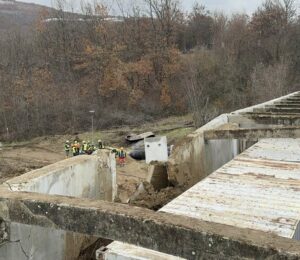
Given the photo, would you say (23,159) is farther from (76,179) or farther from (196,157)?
(76,179)

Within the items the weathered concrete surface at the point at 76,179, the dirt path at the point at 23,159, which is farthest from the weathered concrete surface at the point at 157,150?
the dirt path at the point at 23,159

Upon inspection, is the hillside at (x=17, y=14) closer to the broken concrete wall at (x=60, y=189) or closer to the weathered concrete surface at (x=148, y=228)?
the broken concrete wall at (x=60, y=189)

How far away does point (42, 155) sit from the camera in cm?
2577

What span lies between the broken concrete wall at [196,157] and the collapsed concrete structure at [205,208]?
2 centimetres

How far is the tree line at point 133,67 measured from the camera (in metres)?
35.2

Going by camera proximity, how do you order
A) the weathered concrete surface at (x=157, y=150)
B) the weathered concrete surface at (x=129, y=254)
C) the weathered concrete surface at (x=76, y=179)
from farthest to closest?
1. the weathered concrete surface at (x=157, y=150)
2. the weathered concrete surface at (x=76, y=179)
3. the weathered concrete surface at (x=129, y=254)

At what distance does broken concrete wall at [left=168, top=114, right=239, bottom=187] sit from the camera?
24.1 feet

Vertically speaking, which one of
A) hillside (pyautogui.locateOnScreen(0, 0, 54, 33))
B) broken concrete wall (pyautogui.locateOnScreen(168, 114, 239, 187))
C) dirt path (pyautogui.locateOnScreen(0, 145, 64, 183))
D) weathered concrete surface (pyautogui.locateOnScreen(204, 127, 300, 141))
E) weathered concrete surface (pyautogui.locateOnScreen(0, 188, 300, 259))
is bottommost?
dirt path (pyautogui.locateOnScreen(0, 145, 64, 183))

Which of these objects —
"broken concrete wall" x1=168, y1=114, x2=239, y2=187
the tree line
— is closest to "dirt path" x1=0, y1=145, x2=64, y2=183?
the tree line

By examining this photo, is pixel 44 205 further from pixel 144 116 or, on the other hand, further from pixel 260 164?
pixel 144 116

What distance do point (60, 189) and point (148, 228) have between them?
9.01 feet

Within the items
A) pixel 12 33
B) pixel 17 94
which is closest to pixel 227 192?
pixel 17 94

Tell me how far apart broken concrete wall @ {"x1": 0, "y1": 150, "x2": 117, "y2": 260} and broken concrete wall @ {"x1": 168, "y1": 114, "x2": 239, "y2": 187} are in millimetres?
1179

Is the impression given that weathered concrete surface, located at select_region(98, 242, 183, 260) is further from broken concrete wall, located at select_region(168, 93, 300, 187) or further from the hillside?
the hillside
